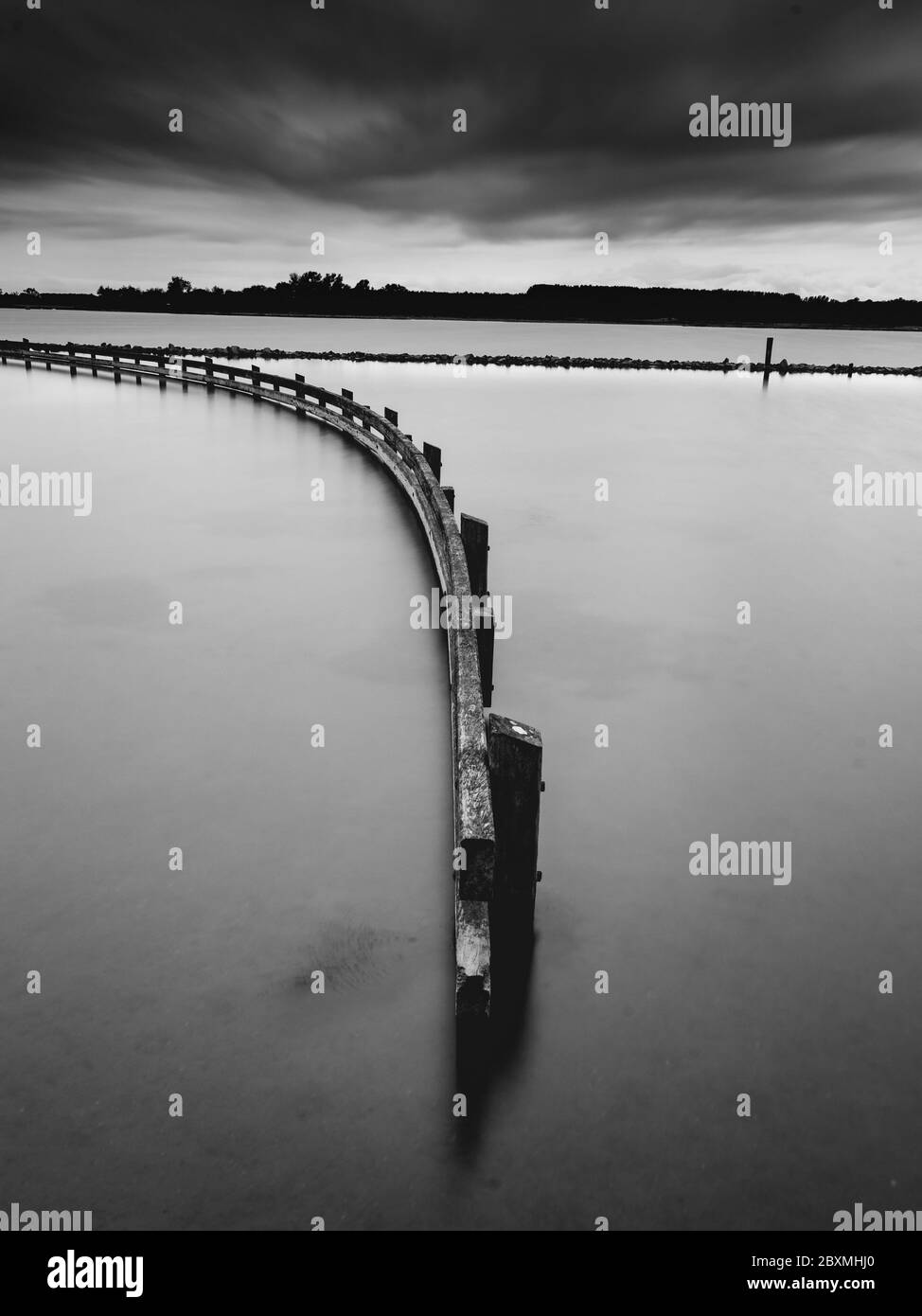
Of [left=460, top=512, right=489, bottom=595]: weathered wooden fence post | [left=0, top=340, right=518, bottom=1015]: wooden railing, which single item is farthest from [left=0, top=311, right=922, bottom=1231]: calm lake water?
[left=460, top=512, right=489, bottom=595]: weathered wooden fence post

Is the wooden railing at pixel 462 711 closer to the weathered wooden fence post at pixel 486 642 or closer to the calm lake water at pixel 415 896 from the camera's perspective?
the weathered wooden fence post at pixel 486 642

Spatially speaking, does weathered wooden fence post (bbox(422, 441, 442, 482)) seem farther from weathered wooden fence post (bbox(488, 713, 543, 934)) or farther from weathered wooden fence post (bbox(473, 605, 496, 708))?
weathered wooden fence post (bbox(488, 713, 543, 934))

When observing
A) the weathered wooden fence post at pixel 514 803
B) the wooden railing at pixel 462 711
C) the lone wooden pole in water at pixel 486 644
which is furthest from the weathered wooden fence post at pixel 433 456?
the weathered wooden fence post at pixel 514 803

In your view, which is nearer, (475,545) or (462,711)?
(462,711)

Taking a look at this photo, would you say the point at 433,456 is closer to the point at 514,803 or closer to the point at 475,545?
the point at 475,545

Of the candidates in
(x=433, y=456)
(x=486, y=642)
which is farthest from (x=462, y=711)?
(x=433, y=456)
